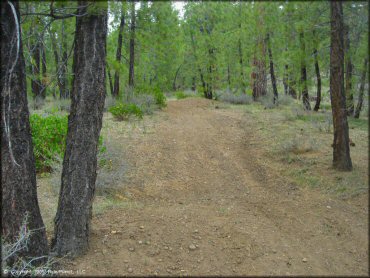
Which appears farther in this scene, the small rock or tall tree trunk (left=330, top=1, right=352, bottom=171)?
tall tree trunk (left=330, top=1, right=352, bottom=171)

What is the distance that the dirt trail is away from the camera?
4133 millimetres

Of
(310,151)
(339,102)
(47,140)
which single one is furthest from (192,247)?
(310,151)

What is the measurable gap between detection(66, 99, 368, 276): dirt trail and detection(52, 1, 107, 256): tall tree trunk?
342 mm

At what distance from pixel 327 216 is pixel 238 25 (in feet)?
49.9

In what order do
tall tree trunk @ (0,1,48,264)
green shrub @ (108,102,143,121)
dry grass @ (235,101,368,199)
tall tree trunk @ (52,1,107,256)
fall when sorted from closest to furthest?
tall tree trunk @ (0,1,48,264) < tall tree trunk @ (52,1,107,256) < dry grass @ (235,101,368,199) < green shrub @ (108,102,143,121)

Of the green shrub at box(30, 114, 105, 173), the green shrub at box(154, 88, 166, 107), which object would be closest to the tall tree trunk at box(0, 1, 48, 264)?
the green shrub at box(30, 114, 105, 173)

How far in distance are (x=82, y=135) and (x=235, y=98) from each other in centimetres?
1483

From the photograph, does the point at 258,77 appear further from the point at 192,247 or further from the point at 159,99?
the point at 192,247

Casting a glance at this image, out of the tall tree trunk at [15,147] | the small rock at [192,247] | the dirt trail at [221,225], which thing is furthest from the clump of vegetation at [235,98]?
the tall tree trunk at [15,147]

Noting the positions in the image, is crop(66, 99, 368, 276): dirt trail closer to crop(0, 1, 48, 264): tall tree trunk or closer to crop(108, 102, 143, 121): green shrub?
crop(0, 1, 48, 264): tall tree trunk

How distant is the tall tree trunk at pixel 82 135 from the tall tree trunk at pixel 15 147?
0.35 meters

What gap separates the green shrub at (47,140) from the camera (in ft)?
24.2

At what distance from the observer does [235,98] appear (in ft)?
60.1

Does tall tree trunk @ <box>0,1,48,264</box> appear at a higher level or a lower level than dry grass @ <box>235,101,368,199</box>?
higher
